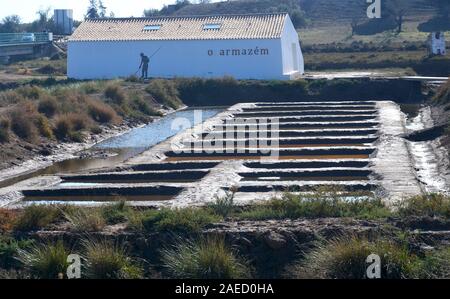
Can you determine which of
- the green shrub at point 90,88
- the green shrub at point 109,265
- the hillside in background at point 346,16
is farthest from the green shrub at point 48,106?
the hillside in background at point 346,16

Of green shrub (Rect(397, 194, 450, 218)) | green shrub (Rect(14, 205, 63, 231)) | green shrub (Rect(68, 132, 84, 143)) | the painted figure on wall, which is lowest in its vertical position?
green shrub (Rect(68, 132, 84, 143))

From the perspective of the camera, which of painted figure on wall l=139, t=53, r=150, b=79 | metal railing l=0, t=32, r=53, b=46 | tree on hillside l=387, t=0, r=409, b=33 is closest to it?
painted figure on wall l=139, t=53, r=150, b=79

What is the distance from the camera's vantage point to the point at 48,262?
9062mm

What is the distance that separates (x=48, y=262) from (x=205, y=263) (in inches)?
66.9

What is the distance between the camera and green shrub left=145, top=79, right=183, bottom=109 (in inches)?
1410

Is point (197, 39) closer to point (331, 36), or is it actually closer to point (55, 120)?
point (55, 120)

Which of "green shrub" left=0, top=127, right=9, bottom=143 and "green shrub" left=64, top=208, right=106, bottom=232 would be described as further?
"green shrub" left=0, top=127, right=9, bottom=143

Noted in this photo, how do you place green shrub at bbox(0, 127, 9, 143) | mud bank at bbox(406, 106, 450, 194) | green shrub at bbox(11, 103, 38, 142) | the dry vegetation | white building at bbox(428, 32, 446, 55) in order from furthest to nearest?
1. white building at bbox(428, 32, 446, 55)
2. green shrub at bbox(11, 103, 38, 142)
3. green shrub at bbox(0, 127, 9, 143)
4. mud bank at bbox(406, 106, 450, 194)
5. the dry vegetation

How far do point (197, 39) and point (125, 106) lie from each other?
13129 millimetres

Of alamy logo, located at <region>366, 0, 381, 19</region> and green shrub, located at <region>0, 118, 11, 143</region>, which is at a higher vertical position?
alamy logo, located at <region>366, 0, 381, 19</region>

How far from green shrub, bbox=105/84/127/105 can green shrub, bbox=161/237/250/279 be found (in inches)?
873

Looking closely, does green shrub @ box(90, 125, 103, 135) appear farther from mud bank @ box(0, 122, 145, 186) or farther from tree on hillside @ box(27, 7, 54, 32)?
tree on hillside @ box(27, 7, 54, 32)

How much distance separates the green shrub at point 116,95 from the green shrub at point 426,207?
20.9m

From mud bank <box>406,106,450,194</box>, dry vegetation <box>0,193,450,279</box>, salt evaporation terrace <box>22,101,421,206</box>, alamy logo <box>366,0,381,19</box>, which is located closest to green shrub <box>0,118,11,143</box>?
salt evaporation terrace <box>22,101,421,206</box>
